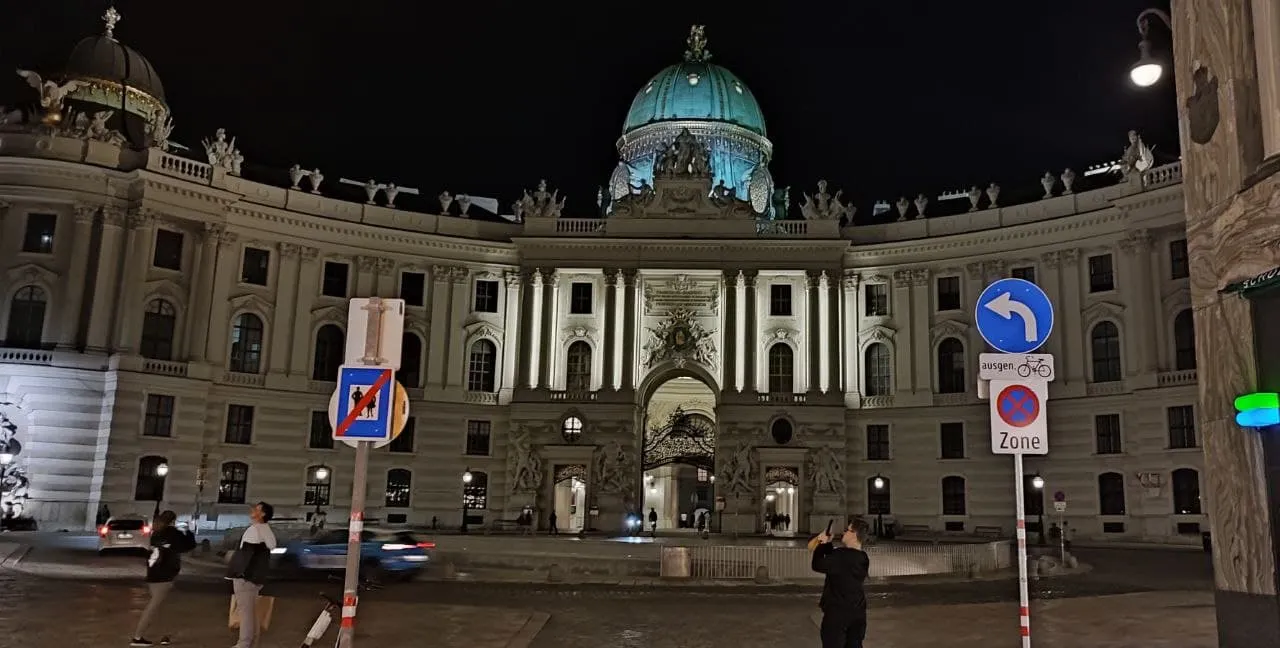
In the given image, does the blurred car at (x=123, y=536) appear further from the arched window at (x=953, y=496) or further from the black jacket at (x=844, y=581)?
the arched window at (x=953, y=496)

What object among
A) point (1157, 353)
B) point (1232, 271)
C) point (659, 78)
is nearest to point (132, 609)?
point (1232, 271)

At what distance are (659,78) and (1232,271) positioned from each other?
61.9 meters

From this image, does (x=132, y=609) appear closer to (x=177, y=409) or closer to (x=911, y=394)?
(x=177, y=409)

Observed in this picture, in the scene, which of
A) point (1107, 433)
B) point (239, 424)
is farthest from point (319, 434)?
point (1107, 433)

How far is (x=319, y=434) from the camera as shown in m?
54.0

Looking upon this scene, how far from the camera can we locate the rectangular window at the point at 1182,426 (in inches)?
1800

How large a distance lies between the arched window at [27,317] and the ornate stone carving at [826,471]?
3894 centimetres

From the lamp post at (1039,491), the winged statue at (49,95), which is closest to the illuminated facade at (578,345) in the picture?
the lamp post at (1039,491)

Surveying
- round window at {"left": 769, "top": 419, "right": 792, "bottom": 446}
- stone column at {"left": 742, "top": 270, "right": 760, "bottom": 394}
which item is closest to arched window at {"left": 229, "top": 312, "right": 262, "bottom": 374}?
stone column at {"left": 742, "top": 270, "right": 760, "bottom": 394}

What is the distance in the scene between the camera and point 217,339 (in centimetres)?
5175

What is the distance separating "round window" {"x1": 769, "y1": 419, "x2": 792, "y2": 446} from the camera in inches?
2141

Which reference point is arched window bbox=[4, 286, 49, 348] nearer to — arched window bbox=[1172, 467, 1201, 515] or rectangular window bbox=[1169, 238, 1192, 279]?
arched window bbox=[1172, 467, 1201, 515]

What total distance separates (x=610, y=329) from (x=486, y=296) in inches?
313

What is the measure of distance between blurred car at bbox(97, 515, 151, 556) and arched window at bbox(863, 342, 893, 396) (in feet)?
125
